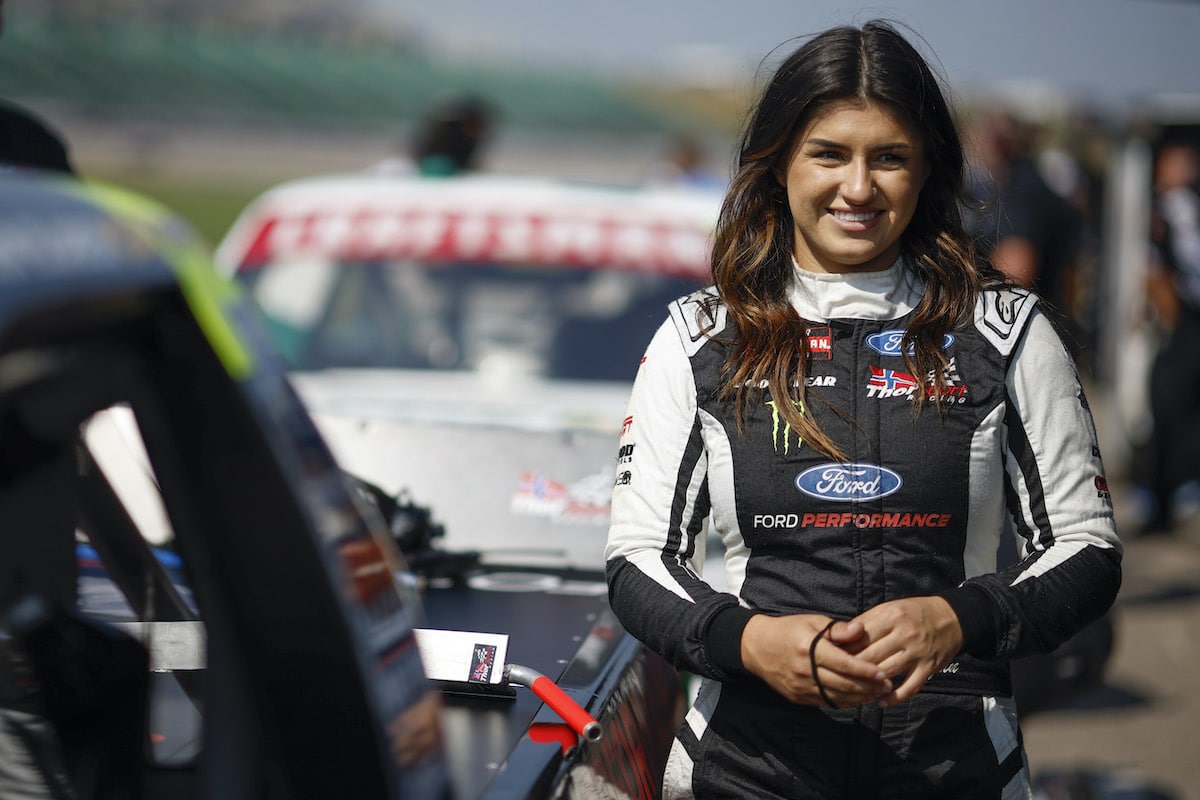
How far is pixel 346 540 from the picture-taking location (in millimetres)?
1320

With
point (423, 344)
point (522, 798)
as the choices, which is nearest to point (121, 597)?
point (522, 798)

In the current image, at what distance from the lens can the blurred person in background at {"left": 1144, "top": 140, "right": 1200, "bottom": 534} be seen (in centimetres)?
727

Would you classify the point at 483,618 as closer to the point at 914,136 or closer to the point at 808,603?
the point at 808,603

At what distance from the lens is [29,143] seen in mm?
2537

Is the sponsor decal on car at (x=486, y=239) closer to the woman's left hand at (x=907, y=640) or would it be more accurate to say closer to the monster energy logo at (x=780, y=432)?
the monster energy logo at (x=780, y=432)

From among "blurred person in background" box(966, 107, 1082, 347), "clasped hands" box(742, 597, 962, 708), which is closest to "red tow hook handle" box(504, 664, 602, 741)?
"clasped hands" box(742, 597, 962, 708)

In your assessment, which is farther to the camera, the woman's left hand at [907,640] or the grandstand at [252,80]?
the grandstand at [252,80]

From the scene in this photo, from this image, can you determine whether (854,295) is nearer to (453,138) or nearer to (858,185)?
(858,185)

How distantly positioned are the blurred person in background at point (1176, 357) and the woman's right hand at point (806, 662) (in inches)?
240

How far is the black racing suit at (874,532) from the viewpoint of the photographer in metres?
1.85

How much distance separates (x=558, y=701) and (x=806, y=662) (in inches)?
13.5

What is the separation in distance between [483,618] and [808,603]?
0.72 metres

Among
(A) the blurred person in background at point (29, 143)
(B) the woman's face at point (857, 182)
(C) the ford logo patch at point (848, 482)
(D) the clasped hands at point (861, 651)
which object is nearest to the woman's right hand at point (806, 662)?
(D) the clasped hands at point (861, 651)

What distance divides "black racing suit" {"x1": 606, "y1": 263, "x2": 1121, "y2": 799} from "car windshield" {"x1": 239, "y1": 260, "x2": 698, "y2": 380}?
2544 mm
